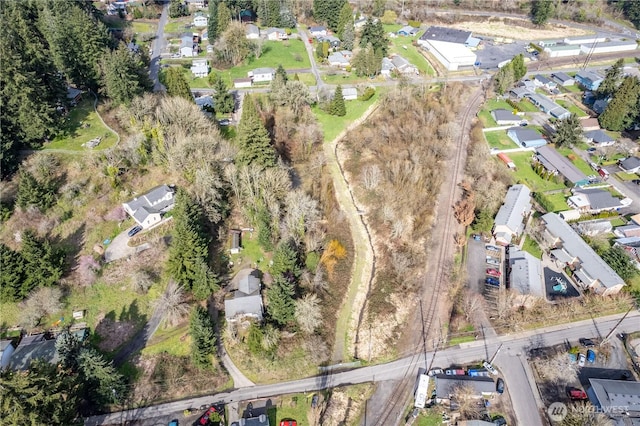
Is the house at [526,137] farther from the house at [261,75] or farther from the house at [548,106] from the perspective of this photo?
the house at [261,75]

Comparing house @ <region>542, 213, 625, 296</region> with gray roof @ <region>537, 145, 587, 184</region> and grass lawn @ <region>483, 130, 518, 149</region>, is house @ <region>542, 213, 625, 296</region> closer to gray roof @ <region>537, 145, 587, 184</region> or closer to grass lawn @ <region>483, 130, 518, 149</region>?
gray roof @ <region>537, 145, 587, 184</region>

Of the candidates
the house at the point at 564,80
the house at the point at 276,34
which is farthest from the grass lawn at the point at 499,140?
the house at the point at 276,34

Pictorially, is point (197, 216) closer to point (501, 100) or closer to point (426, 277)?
point (426, 277)

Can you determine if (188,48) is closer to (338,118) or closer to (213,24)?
(213,24)

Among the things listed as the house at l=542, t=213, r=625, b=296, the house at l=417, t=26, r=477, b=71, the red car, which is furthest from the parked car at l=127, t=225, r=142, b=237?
the house at l=417, t=26, r=477, b=71

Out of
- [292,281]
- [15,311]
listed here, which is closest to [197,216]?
[292,281]

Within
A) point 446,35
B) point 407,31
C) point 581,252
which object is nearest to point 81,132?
point 581,252
